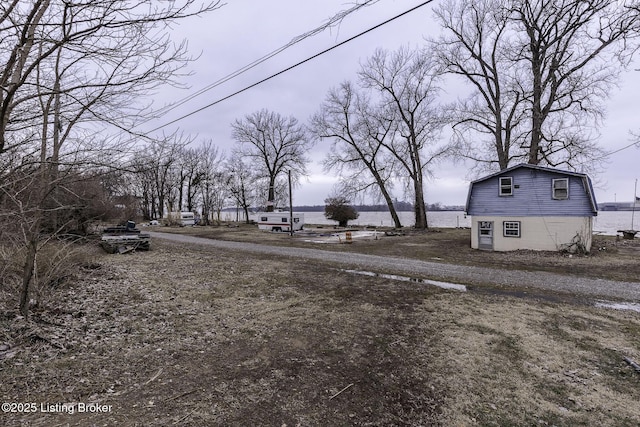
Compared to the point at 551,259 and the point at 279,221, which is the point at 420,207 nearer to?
the point at 279,221

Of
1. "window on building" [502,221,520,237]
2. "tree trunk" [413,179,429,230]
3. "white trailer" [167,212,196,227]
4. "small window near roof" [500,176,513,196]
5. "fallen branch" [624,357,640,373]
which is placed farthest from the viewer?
"white trailer" [167,212,196,227]

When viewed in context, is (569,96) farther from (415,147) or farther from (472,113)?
(415,147)

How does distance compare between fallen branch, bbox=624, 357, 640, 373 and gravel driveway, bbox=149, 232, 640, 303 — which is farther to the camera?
gravel driveway, bbox=149, 232, 640, 303

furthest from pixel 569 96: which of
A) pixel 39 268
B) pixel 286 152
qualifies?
pixel 286 152

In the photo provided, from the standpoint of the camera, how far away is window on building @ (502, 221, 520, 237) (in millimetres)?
17578

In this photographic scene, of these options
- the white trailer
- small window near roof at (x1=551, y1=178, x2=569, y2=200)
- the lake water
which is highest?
small window near roof at (x1=551, y1=178, x2=569, y2=200)

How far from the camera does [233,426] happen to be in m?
3.06

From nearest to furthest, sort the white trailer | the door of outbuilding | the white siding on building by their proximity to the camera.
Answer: the white siding on building → the door of outbuilding → the white trailer

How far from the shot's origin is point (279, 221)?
3275cm

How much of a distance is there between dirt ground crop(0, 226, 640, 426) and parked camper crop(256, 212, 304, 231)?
24148mm

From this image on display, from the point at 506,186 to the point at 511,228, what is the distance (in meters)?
2.38

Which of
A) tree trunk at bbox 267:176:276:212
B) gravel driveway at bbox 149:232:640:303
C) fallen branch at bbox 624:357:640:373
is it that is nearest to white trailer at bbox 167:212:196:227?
tree trunk at bbox 267:176:276:212

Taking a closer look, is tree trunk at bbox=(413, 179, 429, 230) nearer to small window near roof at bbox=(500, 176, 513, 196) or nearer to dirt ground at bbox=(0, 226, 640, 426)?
small window near roof at bbox=(500, 176, 513, 196)

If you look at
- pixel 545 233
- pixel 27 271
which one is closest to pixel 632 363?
pixel 27 271
